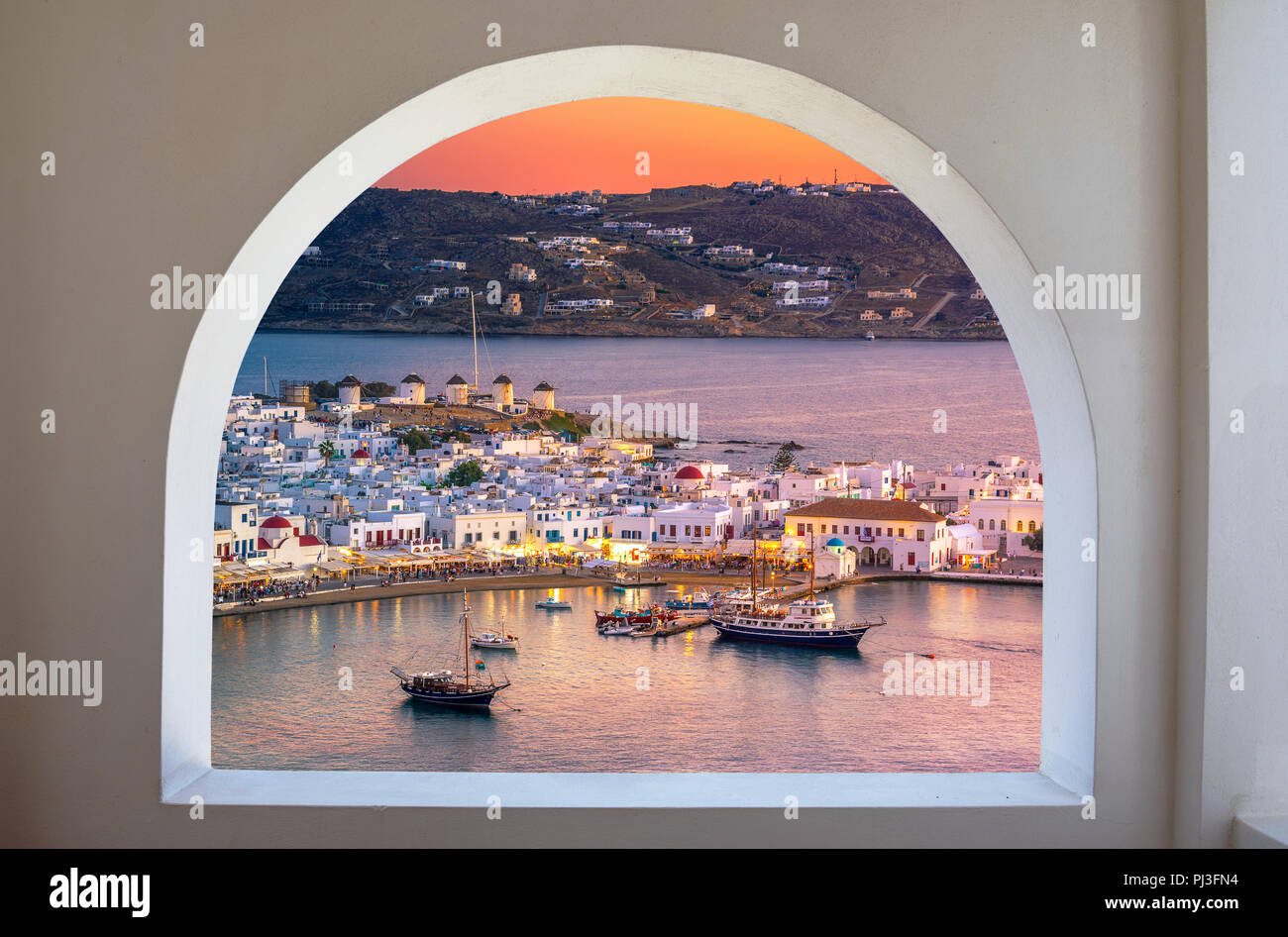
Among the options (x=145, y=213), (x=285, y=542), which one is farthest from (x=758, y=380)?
(x=145, y=213)

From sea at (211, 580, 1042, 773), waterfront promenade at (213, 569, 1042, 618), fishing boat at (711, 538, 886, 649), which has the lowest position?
sea at (211, 580, 1042, 773)

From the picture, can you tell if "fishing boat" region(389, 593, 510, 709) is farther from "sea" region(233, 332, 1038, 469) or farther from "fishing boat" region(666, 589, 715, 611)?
"sea" region(233, 332, 1038, 469)

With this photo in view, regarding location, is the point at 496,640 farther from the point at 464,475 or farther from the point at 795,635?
the point at 795,635

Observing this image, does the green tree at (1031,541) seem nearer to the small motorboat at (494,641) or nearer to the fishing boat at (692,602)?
the fishing boat at (692,602)

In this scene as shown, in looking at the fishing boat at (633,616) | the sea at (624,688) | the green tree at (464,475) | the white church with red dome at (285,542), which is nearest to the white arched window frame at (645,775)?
the sea at (624,688)

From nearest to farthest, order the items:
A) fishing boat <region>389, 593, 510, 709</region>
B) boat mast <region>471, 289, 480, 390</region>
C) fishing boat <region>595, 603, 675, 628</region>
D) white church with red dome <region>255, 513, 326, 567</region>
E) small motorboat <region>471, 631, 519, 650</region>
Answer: fishing boat <region>389, 593, 510, 709</region> → white church with red dome <region>255, 513, 326, 567</region> → small motorboat <region>471, 631, 519, 650</region> → boat mast <region>471, 289, 480, 390</region> → fishing boat <region>595, 603, 675, 628</region>

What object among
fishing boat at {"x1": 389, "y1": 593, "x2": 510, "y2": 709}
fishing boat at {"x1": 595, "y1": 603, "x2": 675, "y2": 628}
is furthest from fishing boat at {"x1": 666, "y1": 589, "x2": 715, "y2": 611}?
fishing boat at {"x1": 389, "y1": 593, "x2": 510, "y2": 709}
